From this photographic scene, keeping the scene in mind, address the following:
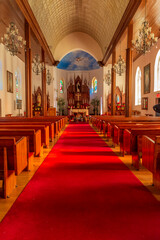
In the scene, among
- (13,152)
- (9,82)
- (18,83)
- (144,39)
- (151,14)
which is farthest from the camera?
(18,83)

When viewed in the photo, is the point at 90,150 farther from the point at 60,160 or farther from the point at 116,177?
the point at 116,177

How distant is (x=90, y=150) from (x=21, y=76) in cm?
1549

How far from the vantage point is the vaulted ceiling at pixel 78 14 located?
491 inches

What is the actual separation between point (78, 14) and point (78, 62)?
9.15 m

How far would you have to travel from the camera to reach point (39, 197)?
2.77 m

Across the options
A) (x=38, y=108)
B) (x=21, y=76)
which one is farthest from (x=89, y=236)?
(x=21, y=76)

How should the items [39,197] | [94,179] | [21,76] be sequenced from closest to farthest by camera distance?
[39,197] → [94,179] → [21,76]

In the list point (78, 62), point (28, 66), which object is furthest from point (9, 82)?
point (78, 62)

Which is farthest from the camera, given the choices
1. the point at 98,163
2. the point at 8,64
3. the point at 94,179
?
the point at 8,64

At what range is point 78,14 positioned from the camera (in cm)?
1853

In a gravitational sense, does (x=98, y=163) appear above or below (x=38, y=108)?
below

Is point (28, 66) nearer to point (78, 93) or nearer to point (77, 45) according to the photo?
point (77, 45)

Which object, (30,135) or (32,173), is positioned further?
(30,135)

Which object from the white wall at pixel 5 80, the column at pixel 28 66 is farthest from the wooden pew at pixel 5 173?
the white wall at pixel 5 80
